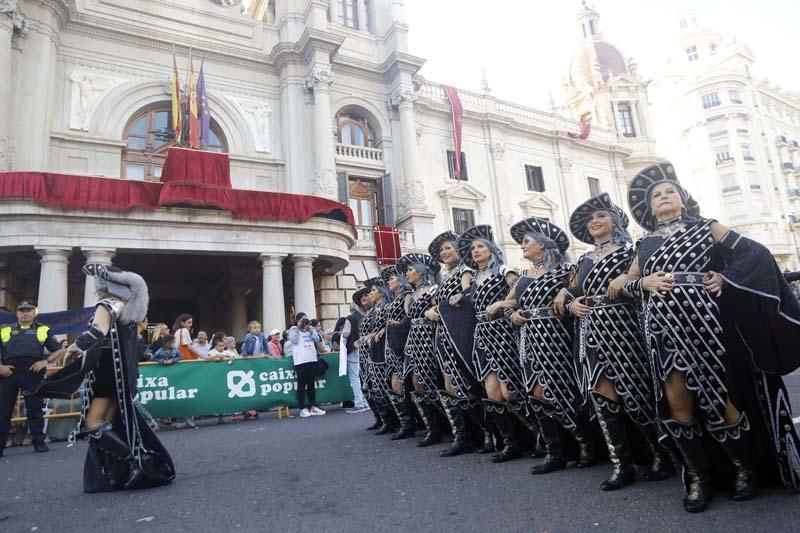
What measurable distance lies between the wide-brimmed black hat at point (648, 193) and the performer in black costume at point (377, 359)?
3659 mm

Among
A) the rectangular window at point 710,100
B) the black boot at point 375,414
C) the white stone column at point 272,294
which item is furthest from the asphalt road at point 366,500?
the rectangular window at point 710,100

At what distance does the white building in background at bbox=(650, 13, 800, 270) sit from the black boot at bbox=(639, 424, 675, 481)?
51198 millimetres

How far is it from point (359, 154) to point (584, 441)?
1906 cm

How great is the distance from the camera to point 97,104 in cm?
1772

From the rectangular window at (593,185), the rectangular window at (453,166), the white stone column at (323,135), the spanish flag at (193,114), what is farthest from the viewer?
the rectangular window at (593,185)

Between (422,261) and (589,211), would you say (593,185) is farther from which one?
(589,211)

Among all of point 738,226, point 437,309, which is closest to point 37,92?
point 437,309

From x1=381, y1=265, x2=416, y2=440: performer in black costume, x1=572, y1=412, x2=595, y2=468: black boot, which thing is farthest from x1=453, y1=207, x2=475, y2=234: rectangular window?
x1=572, y1=412, x2=595, y2=468: black boot

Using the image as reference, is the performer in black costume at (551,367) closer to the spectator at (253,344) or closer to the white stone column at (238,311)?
the spectator at (253,344)

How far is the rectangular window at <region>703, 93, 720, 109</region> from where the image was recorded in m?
52.5

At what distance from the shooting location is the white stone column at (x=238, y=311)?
62.6 ft

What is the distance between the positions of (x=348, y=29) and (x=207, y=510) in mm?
22778

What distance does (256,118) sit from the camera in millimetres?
20250

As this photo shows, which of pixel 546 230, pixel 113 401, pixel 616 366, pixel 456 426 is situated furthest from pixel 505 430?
pixel 113 401
